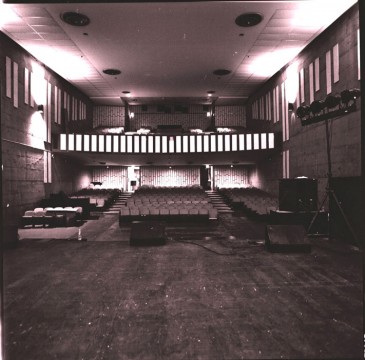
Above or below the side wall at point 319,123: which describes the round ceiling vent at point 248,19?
above

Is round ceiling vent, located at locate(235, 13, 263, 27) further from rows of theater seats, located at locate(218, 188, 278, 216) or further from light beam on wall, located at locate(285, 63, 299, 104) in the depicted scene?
rows of theater seats, located at locate(218, 188, 278, 216)

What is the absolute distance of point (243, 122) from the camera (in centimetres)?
1989

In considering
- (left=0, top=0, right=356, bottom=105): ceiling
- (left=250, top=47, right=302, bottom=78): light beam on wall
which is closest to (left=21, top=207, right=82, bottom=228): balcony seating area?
(left=0, top=0, right=356, bottom=105): ceiling

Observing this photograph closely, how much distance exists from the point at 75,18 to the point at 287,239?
317 inches

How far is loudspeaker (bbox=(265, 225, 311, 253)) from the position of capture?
214 inches

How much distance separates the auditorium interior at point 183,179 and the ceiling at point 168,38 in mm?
71

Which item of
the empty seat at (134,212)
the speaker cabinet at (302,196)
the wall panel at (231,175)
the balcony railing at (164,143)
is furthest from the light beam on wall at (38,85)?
the wall panel at (231,175)

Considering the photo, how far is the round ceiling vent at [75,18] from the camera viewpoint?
8.10 meters

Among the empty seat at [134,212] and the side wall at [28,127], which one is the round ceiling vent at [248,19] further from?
the side wall at [28,127]

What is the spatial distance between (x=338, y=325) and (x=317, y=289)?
92 cm

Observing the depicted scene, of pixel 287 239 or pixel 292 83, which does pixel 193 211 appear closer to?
pixel 287 239

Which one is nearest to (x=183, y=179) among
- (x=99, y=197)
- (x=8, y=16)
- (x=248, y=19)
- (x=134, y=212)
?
(x=99, y=197)

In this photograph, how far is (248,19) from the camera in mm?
8367

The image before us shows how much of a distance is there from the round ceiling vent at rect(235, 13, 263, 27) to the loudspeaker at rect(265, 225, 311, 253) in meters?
6.03
